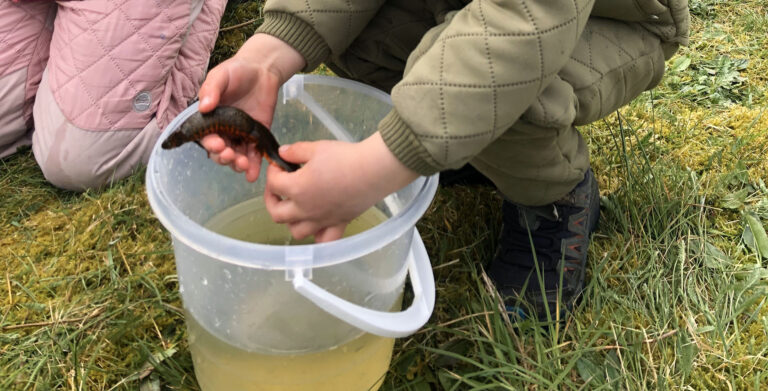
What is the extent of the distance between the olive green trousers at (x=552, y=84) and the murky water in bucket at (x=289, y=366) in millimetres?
519

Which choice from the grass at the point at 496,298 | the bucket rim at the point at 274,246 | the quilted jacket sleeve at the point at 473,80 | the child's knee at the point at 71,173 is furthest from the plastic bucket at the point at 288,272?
the child's knee at the point at 71,173

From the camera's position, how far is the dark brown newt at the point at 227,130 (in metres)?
1.38

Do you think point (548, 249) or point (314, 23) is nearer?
point (314, 23)

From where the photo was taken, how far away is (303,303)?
134cm

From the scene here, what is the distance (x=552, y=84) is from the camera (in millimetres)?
1453

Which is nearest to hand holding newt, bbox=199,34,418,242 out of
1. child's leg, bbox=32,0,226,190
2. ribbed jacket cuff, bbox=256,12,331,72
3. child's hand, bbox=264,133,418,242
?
child's hand, bbox=264,133,418,242

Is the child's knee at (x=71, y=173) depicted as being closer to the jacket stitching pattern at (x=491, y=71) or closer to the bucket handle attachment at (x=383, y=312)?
the bucket handle attachment at (x=383, y=312)

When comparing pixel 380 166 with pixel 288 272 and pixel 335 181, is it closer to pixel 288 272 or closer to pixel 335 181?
pixel 335 181

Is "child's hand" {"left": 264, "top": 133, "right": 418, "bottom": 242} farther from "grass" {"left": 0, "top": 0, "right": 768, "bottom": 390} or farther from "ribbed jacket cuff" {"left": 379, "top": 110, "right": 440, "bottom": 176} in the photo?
"grass" {"left": 0, "top": 0, "right": 768, "bottom": 390}

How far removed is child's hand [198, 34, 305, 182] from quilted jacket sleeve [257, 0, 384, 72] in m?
0.03

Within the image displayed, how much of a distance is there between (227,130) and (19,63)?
1.38 metres

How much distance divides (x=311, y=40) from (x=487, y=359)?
33.2 inches

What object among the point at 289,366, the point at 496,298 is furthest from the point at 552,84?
the point at 289,366

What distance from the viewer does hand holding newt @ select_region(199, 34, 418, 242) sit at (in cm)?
126
